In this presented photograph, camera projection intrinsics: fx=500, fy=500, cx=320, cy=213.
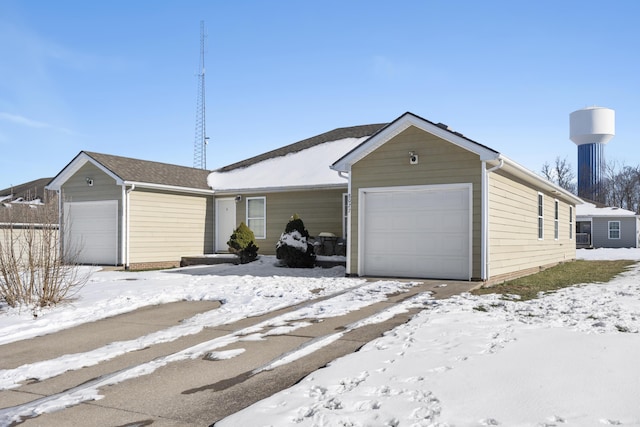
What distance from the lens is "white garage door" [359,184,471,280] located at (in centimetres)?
1156

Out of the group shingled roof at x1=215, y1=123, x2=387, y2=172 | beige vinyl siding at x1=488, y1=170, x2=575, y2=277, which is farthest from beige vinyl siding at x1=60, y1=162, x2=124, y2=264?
beige vinyl siding at x1=488, y1=170, x2=575, y2=277

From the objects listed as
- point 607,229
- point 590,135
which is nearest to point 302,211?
point 607,229

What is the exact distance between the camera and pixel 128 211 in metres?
16.3

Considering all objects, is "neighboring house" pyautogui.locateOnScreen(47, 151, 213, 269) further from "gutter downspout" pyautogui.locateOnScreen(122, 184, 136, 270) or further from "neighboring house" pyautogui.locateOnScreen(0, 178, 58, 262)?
"neighboring house" pyautogui.locateOnScreen(0, 178, 58, 262)

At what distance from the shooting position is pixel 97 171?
16.9 meters

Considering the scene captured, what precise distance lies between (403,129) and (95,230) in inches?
442

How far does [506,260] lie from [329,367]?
29.8 feet

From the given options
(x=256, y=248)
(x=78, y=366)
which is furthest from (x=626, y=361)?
(x=256, y=248)

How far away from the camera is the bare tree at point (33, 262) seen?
8.09 meters

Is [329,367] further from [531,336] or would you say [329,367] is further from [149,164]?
[149,164]

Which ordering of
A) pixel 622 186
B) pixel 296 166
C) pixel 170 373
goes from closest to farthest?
pixel 170 373
pixel 296 166
pixel 622 186

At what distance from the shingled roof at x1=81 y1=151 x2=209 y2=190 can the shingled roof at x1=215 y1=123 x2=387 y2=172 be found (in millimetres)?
1970

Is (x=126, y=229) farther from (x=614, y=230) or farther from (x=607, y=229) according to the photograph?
(x=614, y=230)

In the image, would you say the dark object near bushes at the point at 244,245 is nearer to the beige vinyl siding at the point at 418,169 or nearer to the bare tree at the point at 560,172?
the beige vinyl siding at the point at 418,169
